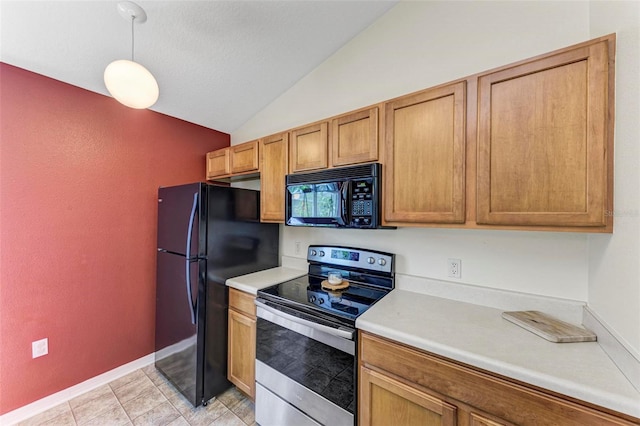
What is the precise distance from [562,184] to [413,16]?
1460mm

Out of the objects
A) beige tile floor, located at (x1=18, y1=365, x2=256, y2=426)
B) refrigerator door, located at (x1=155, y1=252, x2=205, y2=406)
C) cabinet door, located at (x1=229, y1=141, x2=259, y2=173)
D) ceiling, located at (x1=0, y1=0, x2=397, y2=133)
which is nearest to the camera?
ceiling, located at (x1=0, y1=0, x2=397, y2=133)

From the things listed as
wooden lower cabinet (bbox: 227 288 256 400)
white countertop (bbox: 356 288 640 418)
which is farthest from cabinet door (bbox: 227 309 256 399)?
white countertop (bbox: 356 288 640 418)

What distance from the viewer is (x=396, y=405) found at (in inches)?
45.6

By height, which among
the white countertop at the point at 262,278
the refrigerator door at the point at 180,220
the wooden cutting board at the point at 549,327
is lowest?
the white countertop at the point at 262,278

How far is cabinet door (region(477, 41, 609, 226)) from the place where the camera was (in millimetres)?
971

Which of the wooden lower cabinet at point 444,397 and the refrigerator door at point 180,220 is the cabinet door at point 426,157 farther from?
the refrigerator door at point 180,220

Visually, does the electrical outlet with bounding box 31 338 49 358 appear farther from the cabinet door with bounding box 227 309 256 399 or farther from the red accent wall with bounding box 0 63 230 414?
the cabinet door with bounding box 227 309 256 399

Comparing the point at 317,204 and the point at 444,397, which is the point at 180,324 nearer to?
the point at 317,204

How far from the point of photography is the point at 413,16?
172 centimetres

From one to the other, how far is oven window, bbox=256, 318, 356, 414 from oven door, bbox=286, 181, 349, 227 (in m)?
0.73

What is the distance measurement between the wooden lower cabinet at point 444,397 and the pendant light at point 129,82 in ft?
5.71

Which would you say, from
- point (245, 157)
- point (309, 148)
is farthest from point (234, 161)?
point (309, 148)

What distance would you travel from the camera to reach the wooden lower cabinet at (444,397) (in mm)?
824

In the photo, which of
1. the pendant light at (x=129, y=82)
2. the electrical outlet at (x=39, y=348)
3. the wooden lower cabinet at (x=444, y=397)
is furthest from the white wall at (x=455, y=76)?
the electrical outlet at (x=39, y=348)
